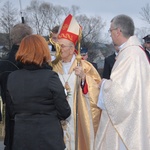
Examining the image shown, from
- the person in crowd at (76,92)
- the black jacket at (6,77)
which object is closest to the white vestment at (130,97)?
the person in crowd at (76,92)

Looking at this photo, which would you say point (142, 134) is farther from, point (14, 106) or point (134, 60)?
point (14, 106)

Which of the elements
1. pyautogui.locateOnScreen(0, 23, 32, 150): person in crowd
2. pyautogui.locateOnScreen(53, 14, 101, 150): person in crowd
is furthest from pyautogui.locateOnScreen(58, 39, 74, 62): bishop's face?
pyautogui.locateOnScreen(0, 23, 32, 150): person in crowd

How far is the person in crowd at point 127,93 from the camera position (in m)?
4.34

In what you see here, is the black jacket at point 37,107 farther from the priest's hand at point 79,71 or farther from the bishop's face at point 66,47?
the bishop's face at point 66,47

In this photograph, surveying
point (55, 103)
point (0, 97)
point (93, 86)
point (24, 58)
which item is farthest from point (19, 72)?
point (93, 86)

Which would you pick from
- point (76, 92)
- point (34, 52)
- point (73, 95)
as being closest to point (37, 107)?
point (34, 52)

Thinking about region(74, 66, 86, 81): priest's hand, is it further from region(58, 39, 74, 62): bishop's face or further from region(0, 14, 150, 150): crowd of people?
region(58, 39, 74, 62): bishop's face

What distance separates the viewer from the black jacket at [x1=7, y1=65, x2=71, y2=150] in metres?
3.69

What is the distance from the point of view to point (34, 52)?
3.72m

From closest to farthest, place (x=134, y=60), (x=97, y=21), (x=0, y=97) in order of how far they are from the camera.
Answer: (x=134, y=60)
(x=0, y=97)
(x=97, y=21)

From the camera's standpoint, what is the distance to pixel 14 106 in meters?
3.83

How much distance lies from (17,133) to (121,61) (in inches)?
54.8

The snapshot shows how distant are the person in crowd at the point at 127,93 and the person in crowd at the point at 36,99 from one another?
30.4 inches

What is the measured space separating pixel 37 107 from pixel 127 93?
1110 millimetres
